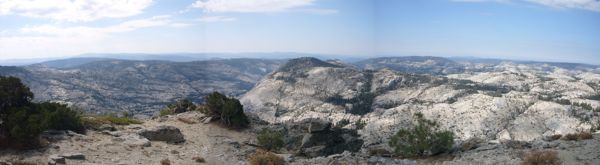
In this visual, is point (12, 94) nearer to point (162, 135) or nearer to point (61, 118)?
point (61, 118)

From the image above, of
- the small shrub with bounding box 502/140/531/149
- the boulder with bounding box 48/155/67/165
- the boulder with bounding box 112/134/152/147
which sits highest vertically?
the boulder with bounding box 48/155/67/165

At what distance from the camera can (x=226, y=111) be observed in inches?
1924

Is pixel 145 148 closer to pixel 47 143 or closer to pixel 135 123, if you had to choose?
pixel 47 143

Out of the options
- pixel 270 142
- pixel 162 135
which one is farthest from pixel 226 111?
pixel 162 135

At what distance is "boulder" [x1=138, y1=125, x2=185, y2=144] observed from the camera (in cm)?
3769

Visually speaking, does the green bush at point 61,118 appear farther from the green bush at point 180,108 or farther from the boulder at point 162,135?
the green bush at point 180,108

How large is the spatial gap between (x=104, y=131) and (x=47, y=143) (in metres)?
7.30

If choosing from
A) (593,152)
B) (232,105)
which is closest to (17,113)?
(232,105)

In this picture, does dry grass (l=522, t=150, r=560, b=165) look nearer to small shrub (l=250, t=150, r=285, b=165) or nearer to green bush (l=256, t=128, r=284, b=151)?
small shrub (l=250, t=150, r=285, b=165)

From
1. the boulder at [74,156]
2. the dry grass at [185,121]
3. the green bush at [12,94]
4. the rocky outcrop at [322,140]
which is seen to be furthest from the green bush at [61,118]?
the rocky outcrop at [322,140]

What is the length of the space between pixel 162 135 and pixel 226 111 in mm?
11515

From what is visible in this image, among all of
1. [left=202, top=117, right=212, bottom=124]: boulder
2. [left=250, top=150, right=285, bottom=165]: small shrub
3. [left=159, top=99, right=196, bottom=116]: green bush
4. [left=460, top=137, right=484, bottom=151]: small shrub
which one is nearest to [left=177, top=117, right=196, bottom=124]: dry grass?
[left=202, top=117, right=212, bottom=124]: boulder

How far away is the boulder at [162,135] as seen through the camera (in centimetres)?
3769

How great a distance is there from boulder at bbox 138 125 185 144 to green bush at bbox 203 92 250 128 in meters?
10.5
